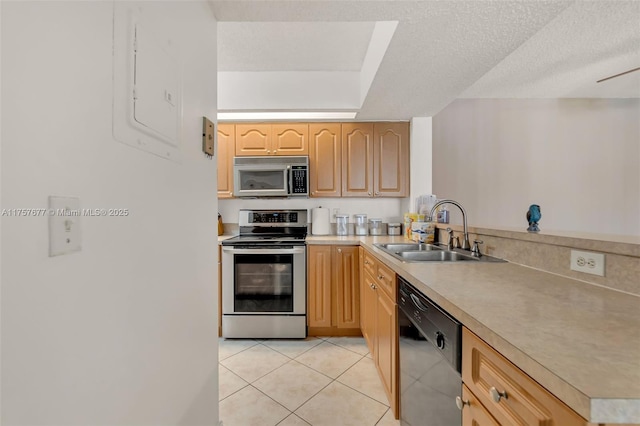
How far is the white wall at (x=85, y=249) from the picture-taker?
44cm

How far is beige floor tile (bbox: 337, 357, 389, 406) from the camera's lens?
173cm

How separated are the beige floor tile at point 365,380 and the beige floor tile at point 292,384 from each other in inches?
5.9

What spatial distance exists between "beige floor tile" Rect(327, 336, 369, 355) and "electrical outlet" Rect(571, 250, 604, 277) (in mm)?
1640

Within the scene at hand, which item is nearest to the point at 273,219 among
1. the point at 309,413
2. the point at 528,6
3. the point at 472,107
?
the point at 309,413

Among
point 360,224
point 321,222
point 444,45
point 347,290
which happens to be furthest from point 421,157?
point 347,290

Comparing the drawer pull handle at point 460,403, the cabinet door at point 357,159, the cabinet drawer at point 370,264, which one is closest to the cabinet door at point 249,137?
the cabinet door at point 357,159

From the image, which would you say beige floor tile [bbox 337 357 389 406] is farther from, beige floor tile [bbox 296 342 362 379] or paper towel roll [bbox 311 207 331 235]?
paper towel roll [bbox 311 207 331 235]

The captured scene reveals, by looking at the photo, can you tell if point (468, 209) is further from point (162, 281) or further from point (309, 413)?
point (162, 281)

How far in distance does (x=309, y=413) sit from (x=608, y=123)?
15.2 feet

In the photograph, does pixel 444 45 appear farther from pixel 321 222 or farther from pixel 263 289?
pixel 263 289

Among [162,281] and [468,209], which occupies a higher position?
[468,209]

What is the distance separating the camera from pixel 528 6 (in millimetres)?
1229

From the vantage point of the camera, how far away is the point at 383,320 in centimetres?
166

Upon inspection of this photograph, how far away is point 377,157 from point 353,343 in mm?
1860
